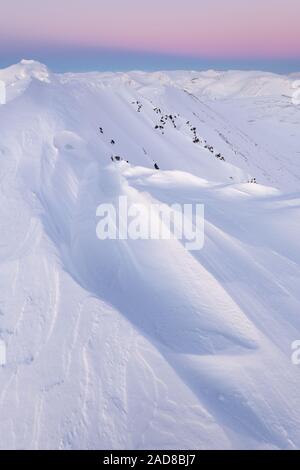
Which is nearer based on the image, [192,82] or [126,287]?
[126,287]

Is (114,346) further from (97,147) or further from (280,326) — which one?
(97,147)

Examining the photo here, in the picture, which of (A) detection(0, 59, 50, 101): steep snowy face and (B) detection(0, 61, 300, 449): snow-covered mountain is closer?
(B) detection(0, 61, 300, 449): snow-covered mountain

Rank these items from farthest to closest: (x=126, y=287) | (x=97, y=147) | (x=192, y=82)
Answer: (x=192, y=82)
(x=97, y=147)
(x=126, y=287)

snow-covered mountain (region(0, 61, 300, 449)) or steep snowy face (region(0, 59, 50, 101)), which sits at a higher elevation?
steep snowy face (region(0, 59, 50, 101))

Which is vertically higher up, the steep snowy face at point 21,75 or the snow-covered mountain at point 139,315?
the steep snowy face at point 21,75

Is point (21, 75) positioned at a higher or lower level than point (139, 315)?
higher

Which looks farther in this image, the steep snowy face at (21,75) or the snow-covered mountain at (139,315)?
the steep snowy face at (21,75)

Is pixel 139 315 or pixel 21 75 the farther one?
pixel 21 75
